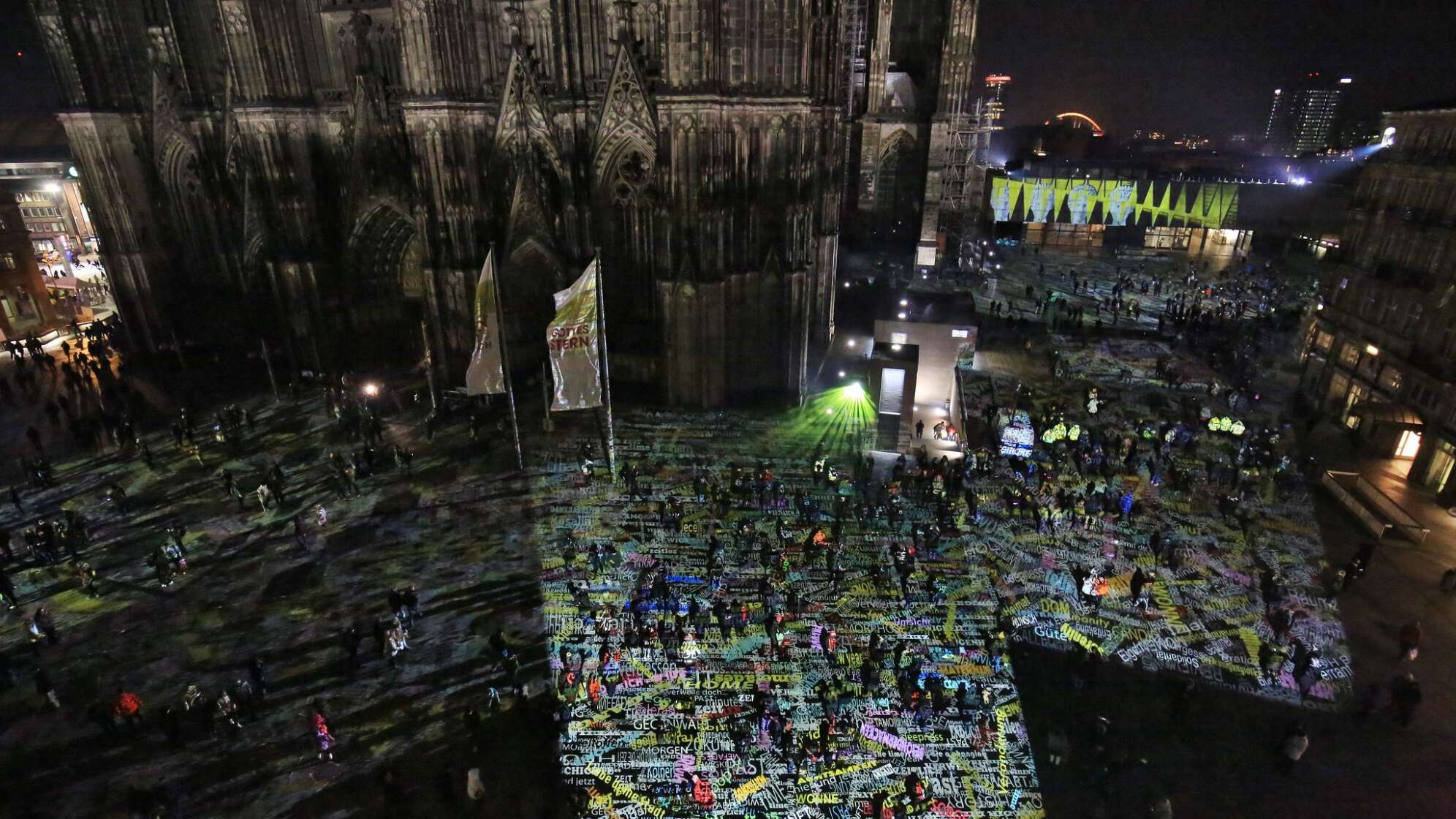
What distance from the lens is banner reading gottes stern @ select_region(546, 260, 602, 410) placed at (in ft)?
74.6

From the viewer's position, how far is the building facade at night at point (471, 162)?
28797mm

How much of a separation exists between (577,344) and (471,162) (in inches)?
508

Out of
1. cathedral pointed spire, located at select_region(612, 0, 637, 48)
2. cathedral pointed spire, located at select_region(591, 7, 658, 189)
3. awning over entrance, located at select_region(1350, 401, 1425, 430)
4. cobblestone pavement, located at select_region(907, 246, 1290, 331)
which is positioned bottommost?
cobblestone pavement, located at select_region(907, 246, 1290, 331)

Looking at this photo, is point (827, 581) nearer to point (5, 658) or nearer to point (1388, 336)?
point (5, 658)

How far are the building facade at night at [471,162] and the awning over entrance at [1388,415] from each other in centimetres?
2363

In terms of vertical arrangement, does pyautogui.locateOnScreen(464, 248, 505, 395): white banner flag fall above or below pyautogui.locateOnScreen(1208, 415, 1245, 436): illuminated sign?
above

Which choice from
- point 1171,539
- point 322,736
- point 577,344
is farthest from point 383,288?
point 1171,539

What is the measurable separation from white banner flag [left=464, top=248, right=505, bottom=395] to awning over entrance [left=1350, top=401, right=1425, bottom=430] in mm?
34742

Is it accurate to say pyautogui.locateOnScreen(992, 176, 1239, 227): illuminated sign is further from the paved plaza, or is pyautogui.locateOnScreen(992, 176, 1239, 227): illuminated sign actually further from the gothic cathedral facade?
the paved plaza

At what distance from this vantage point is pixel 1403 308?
29.0 meters

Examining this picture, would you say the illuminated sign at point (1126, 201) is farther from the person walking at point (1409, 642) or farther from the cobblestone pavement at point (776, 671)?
the person walking at point (1409, 642)

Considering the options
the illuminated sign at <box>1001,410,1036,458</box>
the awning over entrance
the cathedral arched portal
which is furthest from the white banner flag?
the awning over entrance

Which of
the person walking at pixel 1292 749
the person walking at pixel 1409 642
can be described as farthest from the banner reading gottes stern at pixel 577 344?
the person walking at pixel 1409 642

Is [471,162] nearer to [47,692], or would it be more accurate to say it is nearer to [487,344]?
[487,344]
